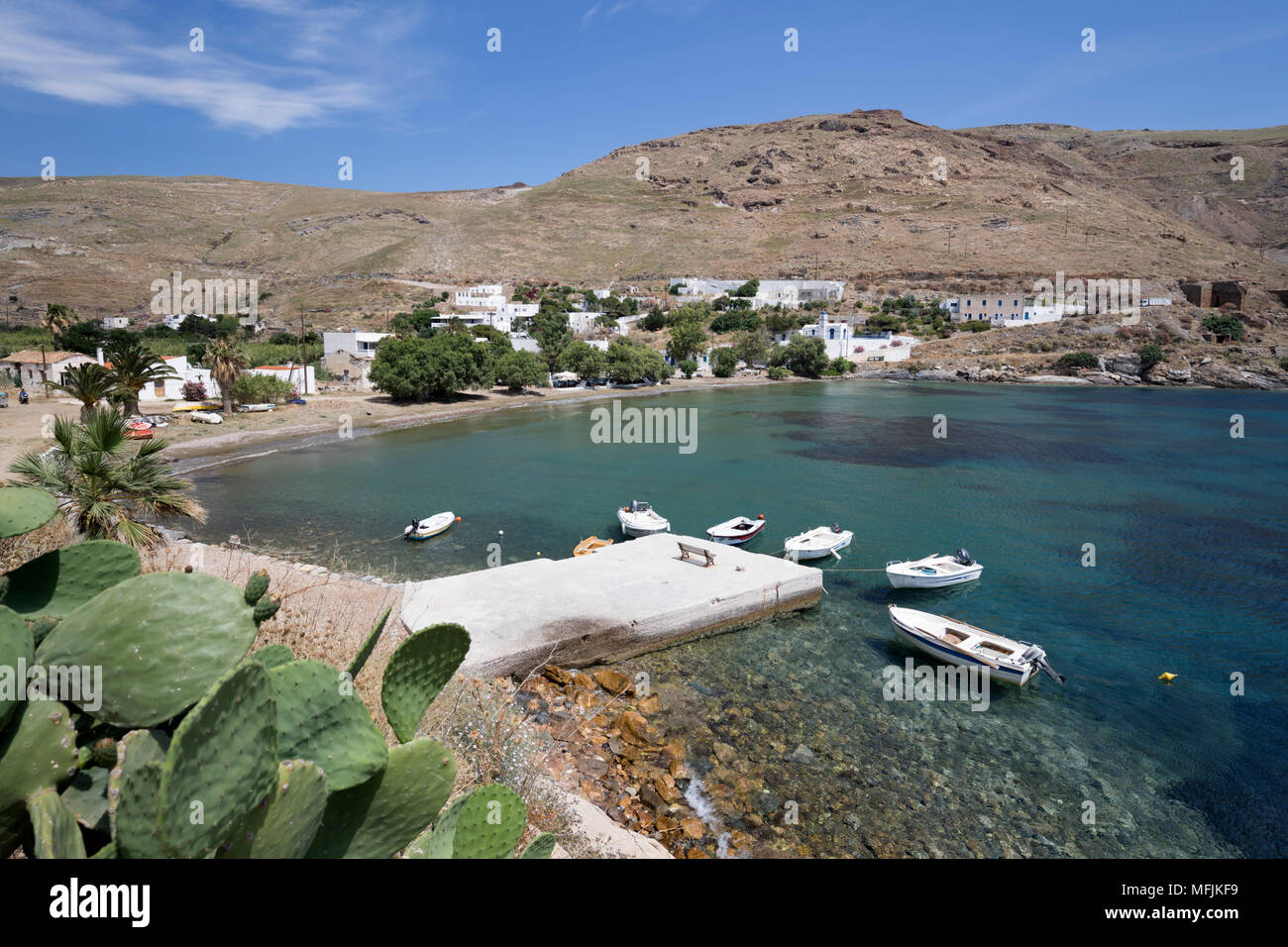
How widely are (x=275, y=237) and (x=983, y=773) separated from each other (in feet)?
528

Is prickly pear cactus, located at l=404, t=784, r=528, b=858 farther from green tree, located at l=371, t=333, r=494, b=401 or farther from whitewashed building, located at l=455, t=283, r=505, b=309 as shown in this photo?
whitewashed building, located at l=455, t=283, r=505, b=309

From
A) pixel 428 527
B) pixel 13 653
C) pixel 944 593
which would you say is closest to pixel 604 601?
pixel 944 593

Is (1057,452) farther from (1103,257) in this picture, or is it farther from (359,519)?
(1103,257)

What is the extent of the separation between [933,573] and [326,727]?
18671mm

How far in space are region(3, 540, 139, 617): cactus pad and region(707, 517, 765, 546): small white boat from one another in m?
19.6

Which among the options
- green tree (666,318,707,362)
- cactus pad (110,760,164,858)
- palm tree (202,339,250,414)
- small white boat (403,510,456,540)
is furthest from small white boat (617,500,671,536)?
green tree (666,318,707,362)

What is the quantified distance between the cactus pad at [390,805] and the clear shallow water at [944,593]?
7.33m

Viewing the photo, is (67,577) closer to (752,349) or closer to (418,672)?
(418,672)

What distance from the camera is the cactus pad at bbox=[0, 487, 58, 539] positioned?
343cm

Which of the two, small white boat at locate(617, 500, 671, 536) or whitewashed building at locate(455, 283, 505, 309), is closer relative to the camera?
small white boat at locate(617, 500, 671, 536)

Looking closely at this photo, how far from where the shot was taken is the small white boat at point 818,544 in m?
21.3

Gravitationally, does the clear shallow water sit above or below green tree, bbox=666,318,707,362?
below

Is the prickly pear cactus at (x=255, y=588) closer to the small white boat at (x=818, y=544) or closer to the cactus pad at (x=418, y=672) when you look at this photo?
the cactus pad at (x=418, y=672)

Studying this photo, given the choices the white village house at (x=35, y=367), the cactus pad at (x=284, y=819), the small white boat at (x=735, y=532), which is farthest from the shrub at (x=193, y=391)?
the cactus pad at (x=284, y=819)
